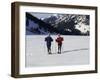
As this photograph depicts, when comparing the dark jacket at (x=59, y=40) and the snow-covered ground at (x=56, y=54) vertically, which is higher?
the dark jacket at (x=59, y=40)

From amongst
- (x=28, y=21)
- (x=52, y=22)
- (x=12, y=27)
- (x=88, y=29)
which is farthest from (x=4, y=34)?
(x=88, y=29)

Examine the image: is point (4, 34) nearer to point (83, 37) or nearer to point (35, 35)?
point (35, 35)

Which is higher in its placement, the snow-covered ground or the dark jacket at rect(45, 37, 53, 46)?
the dark jacket at rect(45, 37, 53, 46)

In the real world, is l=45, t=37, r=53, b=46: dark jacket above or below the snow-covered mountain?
below

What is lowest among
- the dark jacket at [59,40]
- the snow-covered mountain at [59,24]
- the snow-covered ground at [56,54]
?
the snow-covered ground at [56,54]

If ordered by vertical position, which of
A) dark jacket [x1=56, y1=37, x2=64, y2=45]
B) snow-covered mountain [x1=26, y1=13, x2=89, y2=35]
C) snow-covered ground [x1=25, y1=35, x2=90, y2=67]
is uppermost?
snow-covered mountain [x1=26, y1=13, x2=89, y2=35]

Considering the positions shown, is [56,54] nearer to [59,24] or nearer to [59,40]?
[59,40]

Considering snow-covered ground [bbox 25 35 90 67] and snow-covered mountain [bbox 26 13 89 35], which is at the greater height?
snow-covered mountain [bbox 26 13 89 35]

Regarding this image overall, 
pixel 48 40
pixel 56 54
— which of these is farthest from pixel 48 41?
pixel 56 54
